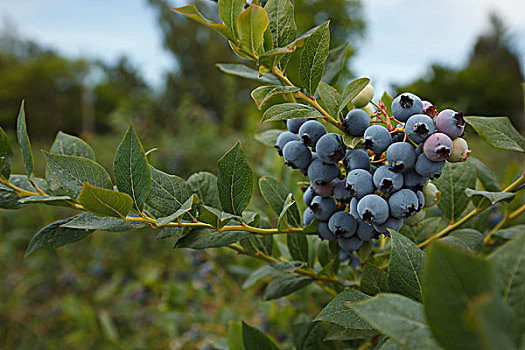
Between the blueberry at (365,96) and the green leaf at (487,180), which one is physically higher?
the blueberry at (365,96)

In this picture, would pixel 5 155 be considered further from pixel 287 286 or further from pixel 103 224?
pixel 287 286

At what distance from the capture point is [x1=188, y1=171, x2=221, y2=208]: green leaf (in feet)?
1.55

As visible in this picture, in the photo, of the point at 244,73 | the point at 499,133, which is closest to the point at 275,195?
the point at 244,73

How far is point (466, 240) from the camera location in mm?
442

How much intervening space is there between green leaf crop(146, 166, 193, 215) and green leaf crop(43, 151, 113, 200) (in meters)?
0.05

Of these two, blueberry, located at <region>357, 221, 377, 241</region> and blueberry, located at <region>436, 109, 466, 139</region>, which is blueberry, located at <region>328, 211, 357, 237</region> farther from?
blueberry, located at <region>436, 109, 466, 139</region>

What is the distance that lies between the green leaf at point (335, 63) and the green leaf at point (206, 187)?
208 mm

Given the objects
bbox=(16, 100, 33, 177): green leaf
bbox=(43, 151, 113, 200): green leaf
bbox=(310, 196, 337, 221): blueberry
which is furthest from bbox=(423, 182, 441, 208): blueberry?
bbox=(16, 100, 33, 177): green leaf

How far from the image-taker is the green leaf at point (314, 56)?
378 mm

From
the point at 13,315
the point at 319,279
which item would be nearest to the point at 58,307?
the point at 13,315

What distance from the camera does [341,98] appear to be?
1.21 ft

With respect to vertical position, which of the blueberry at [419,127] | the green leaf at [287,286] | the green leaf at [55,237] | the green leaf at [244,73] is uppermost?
the green leaf at [244,73]

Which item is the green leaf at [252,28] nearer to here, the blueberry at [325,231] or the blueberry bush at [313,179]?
the blueberry bush at [313,179]

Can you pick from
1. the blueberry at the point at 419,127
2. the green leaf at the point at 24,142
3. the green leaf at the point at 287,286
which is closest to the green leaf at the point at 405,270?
the blueberry at the point at 419,127
